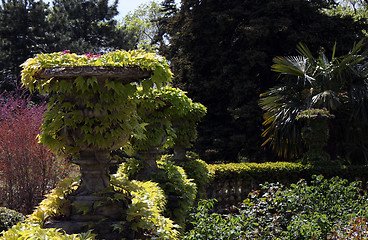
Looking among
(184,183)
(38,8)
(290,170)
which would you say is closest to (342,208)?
(184,183)

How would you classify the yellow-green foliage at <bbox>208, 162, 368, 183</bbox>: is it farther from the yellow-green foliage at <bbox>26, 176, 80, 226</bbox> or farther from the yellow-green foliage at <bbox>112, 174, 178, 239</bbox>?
the yellow-green foliage at <bbox>26, 176, 80, 226</bbox>

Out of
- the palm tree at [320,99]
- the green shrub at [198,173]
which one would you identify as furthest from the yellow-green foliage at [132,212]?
the palm tree at [320,99]

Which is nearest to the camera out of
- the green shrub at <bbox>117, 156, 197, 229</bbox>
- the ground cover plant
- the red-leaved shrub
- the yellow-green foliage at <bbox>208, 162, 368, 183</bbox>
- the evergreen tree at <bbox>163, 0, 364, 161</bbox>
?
the ground cover plant

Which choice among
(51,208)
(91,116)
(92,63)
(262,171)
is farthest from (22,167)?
(262,171)

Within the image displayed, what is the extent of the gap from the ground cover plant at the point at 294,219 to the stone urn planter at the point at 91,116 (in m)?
0.96

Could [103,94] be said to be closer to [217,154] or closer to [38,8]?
[217,154]

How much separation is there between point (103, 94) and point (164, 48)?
16.7 m

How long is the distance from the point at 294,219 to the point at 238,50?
13.9 m

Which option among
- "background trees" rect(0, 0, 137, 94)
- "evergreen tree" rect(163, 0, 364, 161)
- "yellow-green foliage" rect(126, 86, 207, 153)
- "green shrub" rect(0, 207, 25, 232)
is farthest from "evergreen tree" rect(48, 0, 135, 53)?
"green shrub" rect(0, 207, 25, 232)

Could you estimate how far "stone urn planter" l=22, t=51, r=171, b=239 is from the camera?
3.67 meters

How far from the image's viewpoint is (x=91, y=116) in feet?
12.7

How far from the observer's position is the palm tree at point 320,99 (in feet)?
42.3

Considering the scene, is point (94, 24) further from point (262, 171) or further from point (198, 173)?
point (198, 173)

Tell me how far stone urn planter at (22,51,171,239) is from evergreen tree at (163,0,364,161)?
12.2 metres
